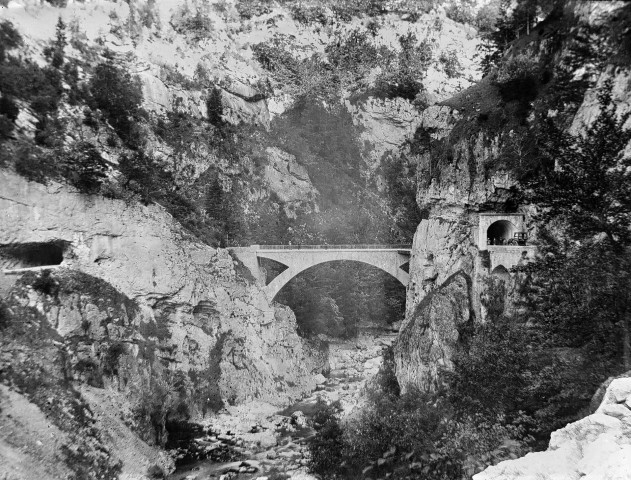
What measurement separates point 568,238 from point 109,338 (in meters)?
22.9

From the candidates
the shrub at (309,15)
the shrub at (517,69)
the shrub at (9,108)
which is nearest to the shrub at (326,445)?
the shrub at (517,69)

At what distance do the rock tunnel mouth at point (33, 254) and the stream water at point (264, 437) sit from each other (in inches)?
535

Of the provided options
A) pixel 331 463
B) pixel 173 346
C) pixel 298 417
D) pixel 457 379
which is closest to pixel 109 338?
pixel 173 346

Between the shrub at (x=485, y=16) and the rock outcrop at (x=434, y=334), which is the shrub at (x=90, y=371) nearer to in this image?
the rock outcrop at (x=434, y=334)

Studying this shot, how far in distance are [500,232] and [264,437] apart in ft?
59.1

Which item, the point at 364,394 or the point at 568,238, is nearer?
the point at 568,238

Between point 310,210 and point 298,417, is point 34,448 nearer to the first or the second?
point 298,417

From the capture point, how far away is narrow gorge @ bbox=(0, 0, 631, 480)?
39.9 ft

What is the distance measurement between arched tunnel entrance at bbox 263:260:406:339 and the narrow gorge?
222 millimetres

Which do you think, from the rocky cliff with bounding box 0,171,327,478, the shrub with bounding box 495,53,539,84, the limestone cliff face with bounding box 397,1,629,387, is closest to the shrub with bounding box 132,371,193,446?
the rocky cliff with bounding box 0,171,327,478

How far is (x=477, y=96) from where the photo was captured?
26.6 meters

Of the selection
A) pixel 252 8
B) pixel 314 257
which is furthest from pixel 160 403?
pixel 252 8

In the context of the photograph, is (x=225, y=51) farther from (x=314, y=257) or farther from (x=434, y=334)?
(x=434, y=334)

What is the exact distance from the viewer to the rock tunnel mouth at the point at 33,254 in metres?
22.4
